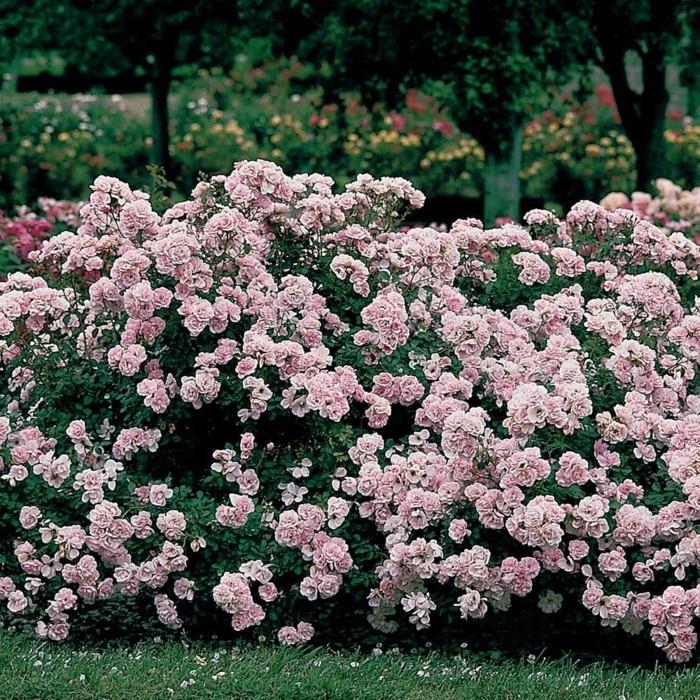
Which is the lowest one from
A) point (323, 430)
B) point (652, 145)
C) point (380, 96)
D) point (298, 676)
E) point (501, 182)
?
point (298, 676)

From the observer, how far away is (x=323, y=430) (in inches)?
183

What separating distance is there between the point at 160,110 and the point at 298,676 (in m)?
9.56

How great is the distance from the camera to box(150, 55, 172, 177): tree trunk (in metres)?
12.6

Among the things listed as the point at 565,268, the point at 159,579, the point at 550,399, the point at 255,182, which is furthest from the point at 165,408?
the point at 565,268

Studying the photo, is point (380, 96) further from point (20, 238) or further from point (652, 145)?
point (20, 238)

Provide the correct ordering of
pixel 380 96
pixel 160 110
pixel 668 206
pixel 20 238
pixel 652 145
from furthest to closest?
pixel 160 110
pixel 652 145
pixel 380 96
pixel 668 206
pixel 20 238

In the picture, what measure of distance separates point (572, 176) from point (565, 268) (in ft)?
29.6

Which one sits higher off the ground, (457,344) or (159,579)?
(457,344)

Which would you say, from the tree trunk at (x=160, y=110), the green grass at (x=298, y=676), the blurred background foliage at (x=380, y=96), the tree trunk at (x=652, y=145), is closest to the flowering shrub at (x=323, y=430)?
the green grass at (x=298, y=676)

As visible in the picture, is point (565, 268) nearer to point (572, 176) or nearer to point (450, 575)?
point (450, 575)

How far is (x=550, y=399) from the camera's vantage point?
439 cm

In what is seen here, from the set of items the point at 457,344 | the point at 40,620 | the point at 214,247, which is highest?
the point at 214,247

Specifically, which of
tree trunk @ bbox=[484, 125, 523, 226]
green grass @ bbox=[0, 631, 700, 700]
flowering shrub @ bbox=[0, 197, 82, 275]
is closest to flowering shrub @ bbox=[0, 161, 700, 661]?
green grass @ bbox=[0, 631, 700, 700]

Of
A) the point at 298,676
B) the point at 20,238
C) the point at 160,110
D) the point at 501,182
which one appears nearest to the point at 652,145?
the point at 501,182
